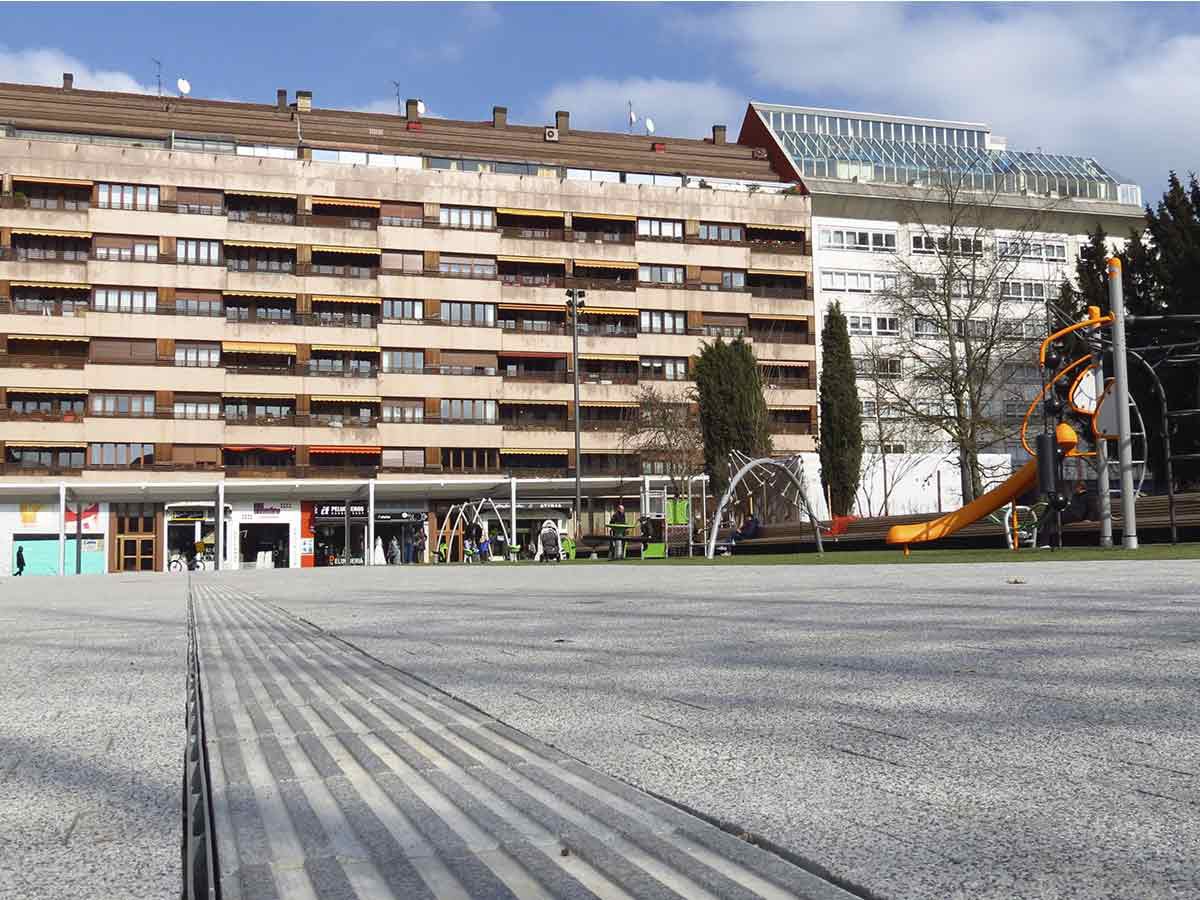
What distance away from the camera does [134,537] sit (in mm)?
57938

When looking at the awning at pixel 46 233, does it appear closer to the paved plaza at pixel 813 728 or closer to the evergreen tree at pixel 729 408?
the evergreen tree at pixel 729 408

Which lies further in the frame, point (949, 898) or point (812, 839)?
point (812, 839)

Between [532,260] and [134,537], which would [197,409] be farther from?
[532,260]

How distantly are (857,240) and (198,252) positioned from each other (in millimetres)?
36156

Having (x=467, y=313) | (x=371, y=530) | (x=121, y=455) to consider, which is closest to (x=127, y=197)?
(x=121, y=455)

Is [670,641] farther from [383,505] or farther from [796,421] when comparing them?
[796,421]

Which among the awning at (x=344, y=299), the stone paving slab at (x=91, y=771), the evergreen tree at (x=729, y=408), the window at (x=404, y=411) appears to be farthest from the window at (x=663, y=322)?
the stone paving slab at (x=91, y=771)

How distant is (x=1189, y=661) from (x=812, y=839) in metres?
3.40

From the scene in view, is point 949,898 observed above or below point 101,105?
below

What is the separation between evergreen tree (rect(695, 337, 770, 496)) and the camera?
51.4 metres

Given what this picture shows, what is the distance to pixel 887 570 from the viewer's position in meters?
16.4

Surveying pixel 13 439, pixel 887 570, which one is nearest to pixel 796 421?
pixel 13 439

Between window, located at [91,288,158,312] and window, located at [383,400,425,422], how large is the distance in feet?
38.9

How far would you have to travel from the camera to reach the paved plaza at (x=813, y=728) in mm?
2295
